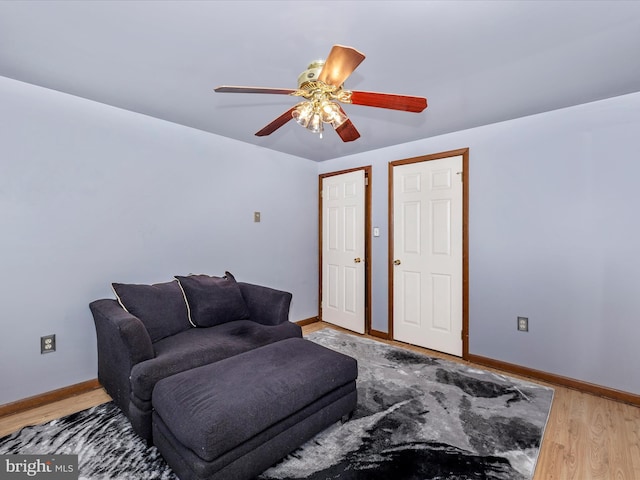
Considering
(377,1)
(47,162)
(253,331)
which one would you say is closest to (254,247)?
(253,331)

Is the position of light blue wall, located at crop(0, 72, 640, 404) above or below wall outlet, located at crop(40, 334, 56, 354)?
above

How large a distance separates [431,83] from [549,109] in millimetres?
1224

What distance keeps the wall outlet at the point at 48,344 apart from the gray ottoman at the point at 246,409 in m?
1.25

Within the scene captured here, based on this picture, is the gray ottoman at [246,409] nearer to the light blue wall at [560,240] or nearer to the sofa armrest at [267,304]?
the sofa armrest at [267,304]

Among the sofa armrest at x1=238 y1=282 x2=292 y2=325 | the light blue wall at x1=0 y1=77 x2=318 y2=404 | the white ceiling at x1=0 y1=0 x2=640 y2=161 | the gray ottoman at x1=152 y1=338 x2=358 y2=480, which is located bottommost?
the gray ottoman at x1=152 y1=338 x2=358 y2=480

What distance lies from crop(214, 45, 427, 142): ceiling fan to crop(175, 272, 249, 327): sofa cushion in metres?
1.63

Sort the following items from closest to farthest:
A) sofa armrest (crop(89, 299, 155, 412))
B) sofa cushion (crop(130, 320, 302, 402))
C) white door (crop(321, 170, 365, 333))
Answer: sofa cushion (crop(130, 320, 302, 402))
sofa armrest (crop(89, 299, 155, 412))
white door (crop(321, 170, 365, 333))

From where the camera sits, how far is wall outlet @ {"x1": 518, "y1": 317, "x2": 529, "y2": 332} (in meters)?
2.80

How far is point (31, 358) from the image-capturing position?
228 cm

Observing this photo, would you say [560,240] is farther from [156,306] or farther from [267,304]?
[156,306]

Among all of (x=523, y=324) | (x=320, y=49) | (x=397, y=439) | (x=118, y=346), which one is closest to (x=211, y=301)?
(x=118, y=346)

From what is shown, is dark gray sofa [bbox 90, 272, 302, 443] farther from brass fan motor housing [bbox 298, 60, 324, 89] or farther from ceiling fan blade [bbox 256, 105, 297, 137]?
brass fan motor housing [bbox 298, 60, 324, 89]

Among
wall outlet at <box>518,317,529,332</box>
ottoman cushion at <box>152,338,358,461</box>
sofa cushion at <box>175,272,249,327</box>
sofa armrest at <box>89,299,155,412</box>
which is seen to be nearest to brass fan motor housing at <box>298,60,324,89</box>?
ottoman cushion at <box>152,338,358,461</box>

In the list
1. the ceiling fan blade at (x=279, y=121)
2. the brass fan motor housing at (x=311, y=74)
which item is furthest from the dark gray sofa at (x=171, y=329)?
the brass fan motor housing at (x=311, y=74)
